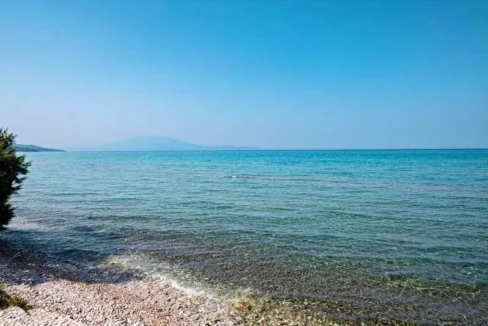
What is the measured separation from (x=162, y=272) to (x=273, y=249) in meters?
5.99

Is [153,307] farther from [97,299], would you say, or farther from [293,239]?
[293,239]

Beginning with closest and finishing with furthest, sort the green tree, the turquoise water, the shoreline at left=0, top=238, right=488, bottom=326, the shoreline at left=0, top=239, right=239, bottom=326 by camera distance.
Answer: the shoreline at left=0, top=239, right=239, bottom=326 → the shoreline at left=0, top=238, right=488, bottom=326 → the turquoise water → the green tree

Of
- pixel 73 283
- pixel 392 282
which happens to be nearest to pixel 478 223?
pixel 392 282

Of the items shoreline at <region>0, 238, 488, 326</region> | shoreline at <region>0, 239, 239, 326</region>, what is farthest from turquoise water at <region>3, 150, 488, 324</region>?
→ shoreline at <region>0, 239, 239, 326</region>

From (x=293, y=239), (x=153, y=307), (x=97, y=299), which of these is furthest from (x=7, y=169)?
(x=293, y=239)

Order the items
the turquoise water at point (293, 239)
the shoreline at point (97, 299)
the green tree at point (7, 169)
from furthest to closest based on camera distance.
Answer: the green tree at point (7, 169) → the turquoise water at point (293, 239) → the shoreline at point (97, 299)

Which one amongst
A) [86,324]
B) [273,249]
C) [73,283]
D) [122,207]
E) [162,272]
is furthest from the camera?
[122,207]

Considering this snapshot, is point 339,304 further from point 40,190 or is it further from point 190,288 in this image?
point 40,190

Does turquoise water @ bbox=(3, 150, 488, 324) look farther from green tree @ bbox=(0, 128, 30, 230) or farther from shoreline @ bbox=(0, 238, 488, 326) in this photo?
green tree @ bbox=(0, 128, 30, 230)

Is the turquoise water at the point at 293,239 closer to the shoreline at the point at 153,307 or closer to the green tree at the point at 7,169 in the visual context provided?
the shoreline at the point at 153,307

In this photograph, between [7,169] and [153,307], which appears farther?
[7,169]

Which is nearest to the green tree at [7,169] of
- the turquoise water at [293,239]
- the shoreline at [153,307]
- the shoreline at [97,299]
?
Result: the turquoise water at [293,239]

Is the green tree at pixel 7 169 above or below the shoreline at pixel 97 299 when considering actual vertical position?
above

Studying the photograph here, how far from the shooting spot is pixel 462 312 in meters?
10.3
